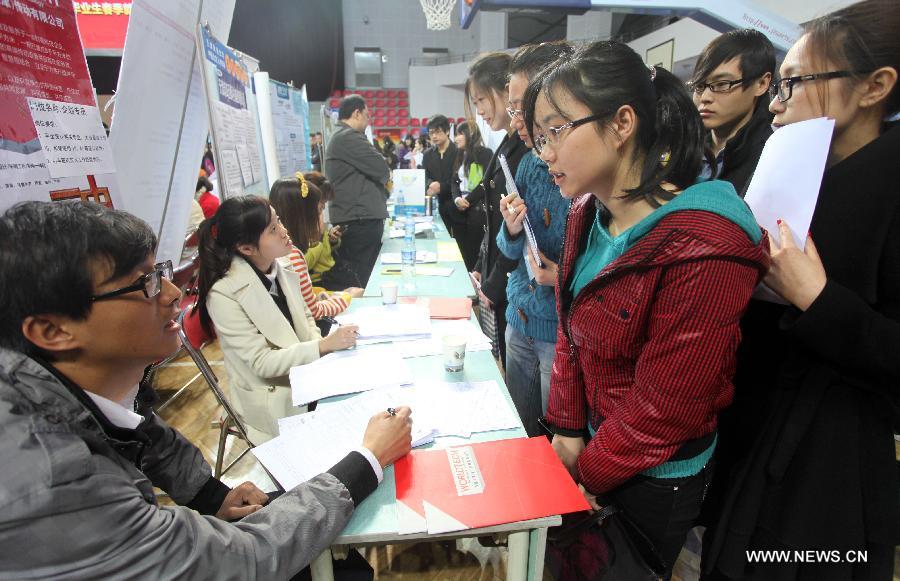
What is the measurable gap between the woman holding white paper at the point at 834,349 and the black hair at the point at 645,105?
0.23 metres

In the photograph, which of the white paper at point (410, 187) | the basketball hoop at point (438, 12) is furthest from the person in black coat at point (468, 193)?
the basketball hoop at point (438, 12)

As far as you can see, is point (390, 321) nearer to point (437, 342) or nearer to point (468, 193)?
point (437, 342)

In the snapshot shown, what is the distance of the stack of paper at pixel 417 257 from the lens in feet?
9.22

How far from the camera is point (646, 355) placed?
2.60ft

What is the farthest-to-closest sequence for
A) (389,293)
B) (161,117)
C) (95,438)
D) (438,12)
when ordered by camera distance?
(438,12) → (389,293) → (161,117) → (95,438)

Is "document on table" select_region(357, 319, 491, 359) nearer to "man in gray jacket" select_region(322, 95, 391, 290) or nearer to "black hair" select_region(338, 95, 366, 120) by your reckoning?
"man in gray jacket" select_region(322, 95, 391, 290)

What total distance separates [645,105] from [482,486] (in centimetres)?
83

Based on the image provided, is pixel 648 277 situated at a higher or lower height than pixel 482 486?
higher

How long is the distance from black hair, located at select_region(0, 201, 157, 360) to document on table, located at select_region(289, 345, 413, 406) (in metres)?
0.64

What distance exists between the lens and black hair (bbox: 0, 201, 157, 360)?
2.15 ft

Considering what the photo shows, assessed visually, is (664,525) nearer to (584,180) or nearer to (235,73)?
(584,180)

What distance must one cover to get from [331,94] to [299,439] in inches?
537

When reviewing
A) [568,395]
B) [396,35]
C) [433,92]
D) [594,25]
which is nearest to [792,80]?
[568,395]

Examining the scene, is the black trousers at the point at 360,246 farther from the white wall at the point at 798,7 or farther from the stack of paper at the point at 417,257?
the white wall at the point at 798,7
